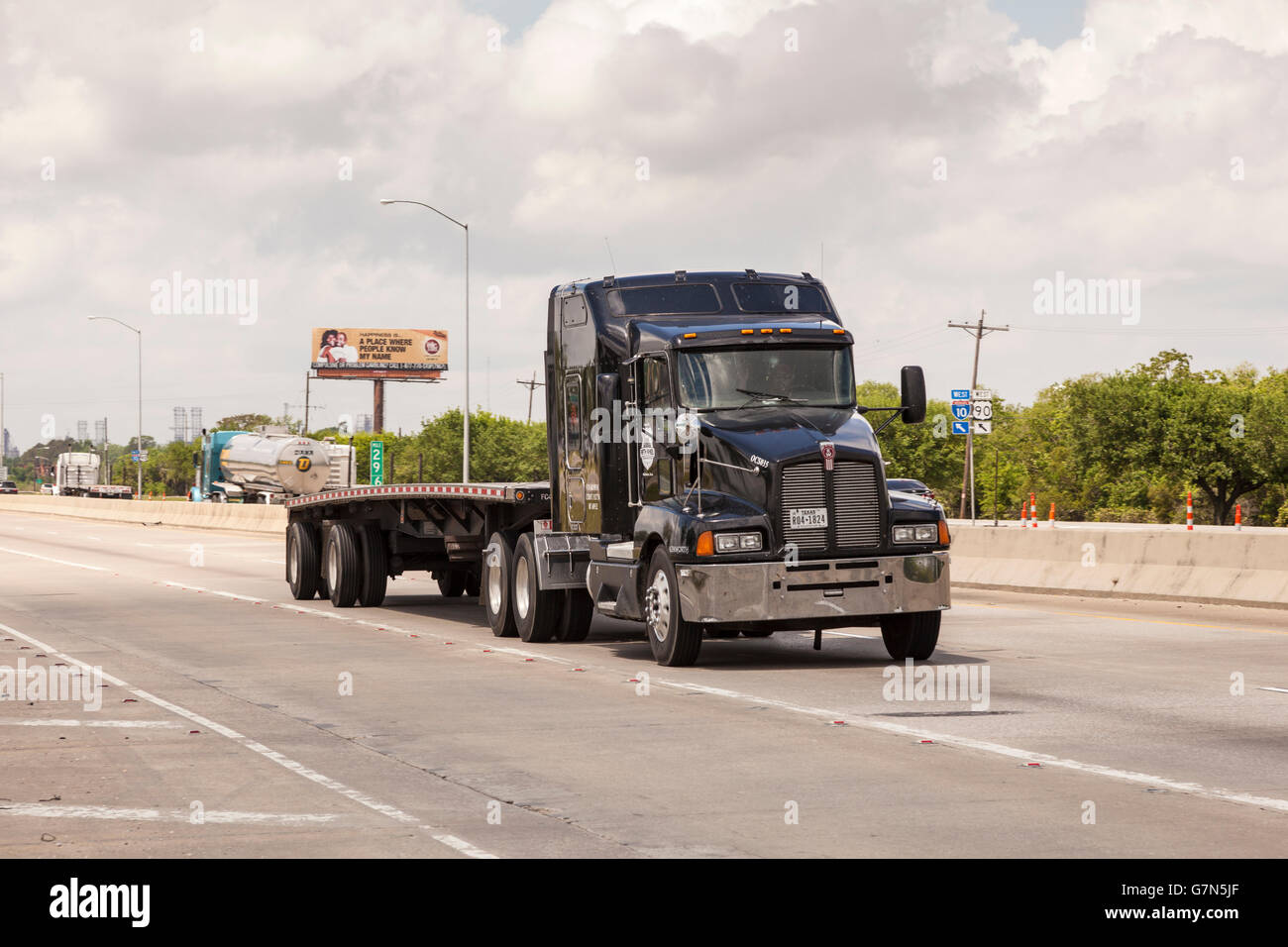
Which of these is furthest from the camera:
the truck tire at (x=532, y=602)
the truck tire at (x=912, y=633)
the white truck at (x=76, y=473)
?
the white truck at (x=76, y=473)

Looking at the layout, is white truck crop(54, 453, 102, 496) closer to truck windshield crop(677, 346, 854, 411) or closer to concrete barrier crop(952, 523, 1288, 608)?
concrete barrier crop(952, 523, 1288, 608)

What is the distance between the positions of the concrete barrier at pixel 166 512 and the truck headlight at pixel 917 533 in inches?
1603

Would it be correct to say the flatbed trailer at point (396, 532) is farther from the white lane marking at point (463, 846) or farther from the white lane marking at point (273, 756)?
the white lane marking at point (463, 846)

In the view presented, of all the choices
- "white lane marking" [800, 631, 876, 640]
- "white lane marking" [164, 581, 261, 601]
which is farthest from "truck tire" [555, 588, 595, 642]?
"white lane marking" [164, 581, 261, 601]

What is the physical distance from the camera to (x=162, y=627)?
20719 mm

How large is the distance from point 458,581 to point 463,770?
16930 millimetres

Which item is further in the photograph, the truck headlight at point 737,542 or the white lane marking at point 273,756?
the truck headlight at point 737,542

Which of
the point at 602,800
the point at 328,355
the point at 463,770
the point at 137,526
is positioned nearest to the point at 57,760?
the point at 463,770

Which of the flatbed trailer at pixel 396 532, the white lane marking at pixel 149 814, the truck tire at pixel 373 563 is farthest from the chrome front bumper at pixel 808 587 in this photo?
the truck tire at pixel 373 563

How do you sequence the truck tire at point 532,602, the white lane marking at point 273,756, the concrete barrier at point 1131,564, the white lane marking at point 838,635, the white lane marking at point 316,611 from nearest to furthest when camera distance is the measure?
the white lane marking at point 273,756, the truck tire at point 532,602, the white lane marking at point 838,635, the concrete barrier at point 1131,564, the white lane marking at point 316,611

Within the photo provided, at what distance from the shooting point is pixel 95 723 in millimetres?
11945

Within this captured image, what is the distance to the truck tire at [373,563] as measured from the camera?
24.1 meters

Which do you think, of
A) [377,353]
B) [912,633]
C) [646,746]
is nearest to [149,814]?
[646,746]
